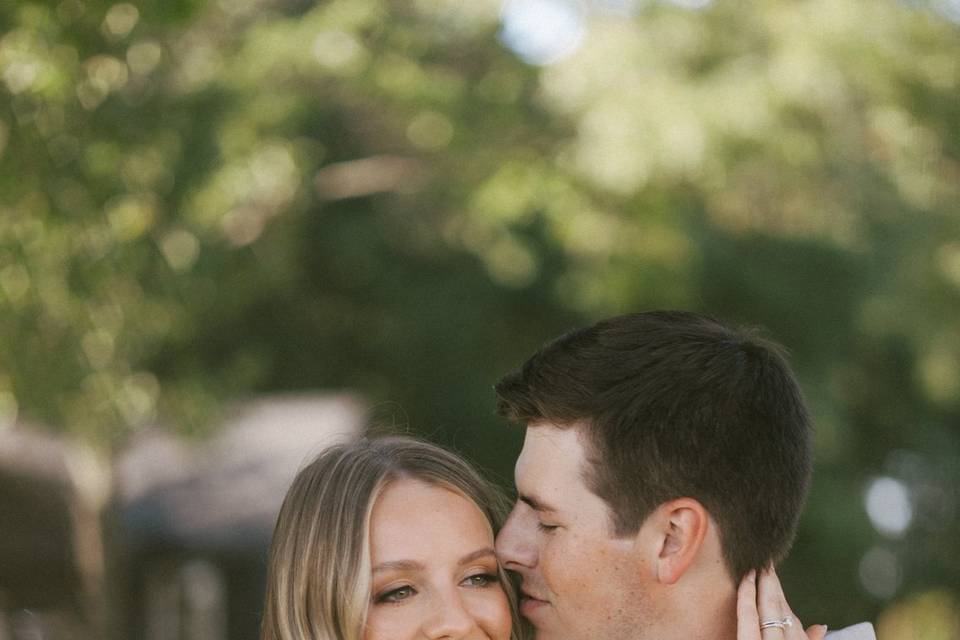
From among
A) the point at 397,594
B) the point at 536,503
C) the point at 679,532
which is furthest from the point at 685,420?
the point at 397,594

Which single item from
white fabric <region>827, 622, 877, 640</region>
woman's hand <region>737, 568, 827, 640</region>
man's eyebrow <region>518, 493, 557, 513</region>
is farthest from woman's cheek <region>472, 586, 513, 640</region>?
white fabric <region>827, 622, 877, 640</region>

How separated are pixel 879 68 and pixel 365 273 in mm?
7300

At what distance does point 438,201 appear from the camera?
12.4 metres

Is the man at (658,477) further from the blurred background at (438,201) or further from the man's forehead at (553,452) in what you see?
the blurred background at (438,201)

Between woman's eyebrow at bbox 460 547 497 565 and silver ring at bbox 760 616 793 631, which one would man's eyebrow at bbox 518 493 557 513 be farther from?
silver ring at bbox 760 616 793 631

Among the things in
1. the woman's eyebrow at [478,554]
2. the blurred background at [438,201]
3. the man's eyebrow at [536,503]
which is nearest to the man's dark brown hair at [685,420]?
the man's eyebrow at [536,503]

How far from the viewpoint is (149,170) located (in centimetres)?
884

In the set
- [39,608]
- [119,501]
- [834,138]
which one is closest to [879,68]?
[834,138]

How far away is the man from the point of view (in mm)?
3244

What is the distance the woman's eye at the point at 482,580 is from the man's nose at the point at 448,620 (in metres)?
0.10

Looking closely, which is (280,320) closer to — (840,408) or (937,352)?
(840,408)

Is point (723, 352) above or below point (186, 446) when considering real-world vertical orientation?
below

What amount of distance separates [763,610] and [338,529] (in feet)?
3.13

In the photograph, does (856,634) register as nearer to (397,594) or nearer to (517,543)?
(517,543)
